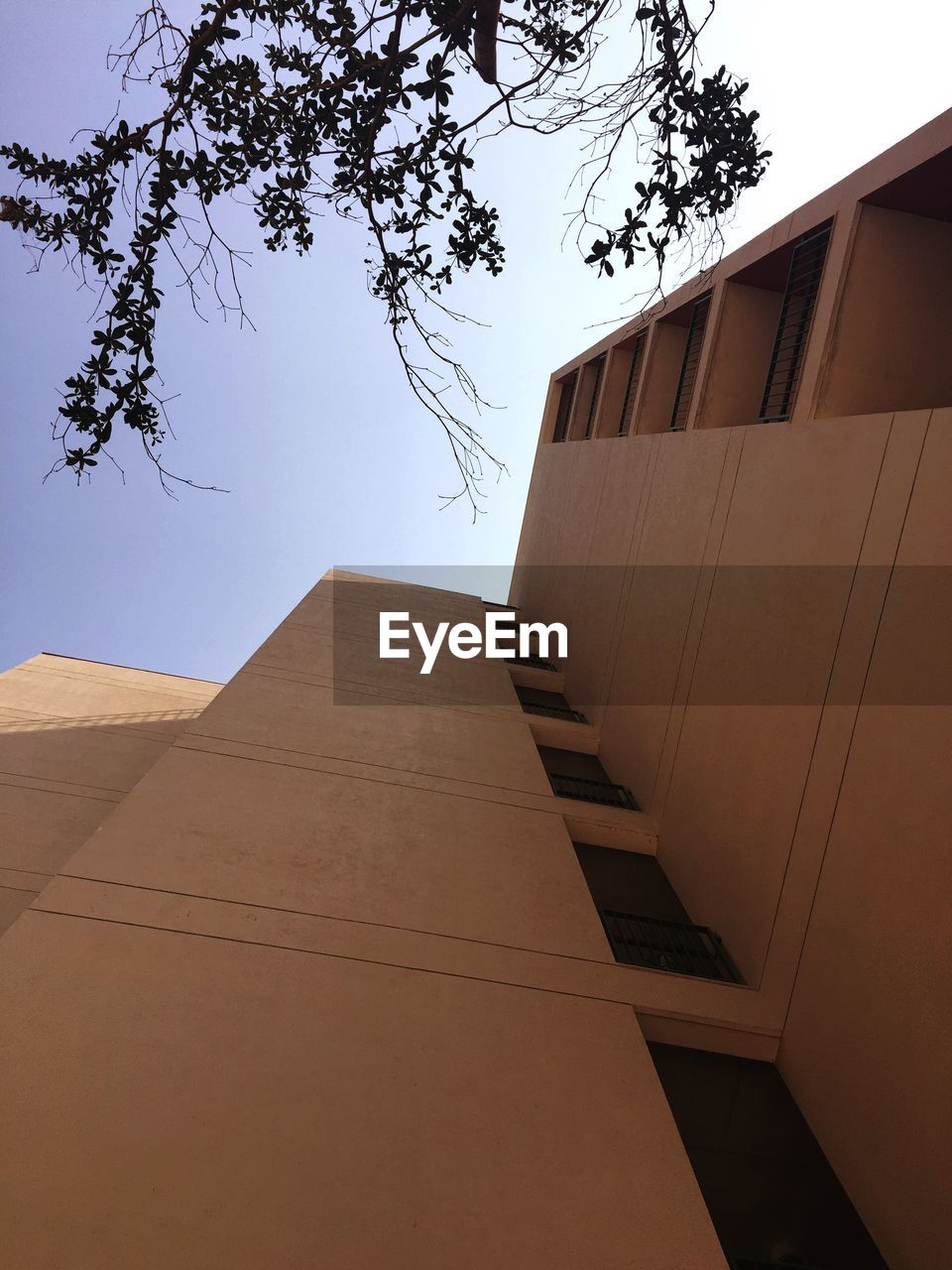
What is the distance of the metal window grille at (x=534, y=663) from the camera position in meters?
11.6

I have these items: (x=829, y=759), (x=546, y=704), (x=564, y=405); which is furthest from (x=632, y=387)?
(x=829, y=759)

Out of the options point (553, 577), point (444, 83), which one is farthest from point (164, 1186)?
point (553, 577)

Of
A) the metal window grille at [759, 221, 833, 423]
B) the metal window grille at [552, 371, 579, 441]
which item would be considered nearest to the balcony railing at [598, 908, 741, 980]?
the metal window grille at [759, 221, 833, 423]

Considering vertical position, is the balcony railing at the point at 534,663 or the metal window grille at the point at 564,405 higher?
the metal window grille at the point at 564,405

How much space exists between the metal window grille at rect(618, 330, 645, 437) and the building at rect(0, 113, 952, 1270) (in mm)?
3657

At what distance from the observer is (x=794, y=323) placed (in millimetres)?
6562

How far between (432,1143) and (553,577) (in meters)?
10.6

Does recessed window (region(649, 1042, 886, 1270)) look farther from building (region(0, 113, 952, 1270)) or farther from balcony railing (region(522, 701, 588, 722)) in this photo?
balcony railing (region(522, 701, 588, 722))

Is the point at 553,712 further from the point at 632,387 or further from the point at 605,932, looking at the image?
the point at 605,932

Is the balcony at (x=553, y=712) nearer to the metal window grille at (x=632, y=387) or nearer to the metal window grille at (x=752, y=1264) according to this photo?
the metal window grille at (x=632, y=387)

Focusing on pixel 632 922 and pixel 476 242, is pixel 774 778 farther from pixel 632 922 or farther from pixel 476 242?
pixel 476 242

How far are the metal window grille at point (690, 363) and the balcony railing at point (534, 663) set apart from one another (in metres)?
3.94

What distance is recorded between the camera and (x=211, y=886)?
372 cm

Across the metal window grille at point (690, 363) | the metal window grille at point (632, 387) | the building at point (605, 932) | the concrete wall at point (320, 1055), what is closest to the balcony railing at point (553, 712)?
the building at point (605, 932)
